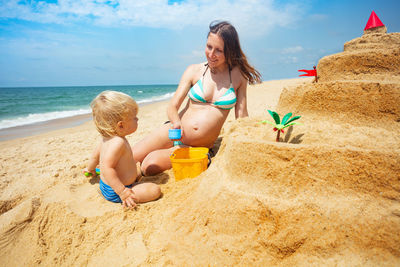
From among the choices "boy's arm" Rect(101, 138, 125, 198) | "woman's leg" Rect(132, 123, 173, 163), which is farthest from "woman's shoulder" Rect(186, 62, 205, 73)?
"boy's arm" Rect(101, 138, 125, 198)

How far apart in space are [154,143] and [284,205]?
1.96m

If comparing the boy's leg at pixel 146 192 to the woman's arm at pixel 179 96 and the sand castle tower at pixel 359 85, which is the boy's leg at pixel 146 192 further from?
the sand castle tower at pixel 359 85

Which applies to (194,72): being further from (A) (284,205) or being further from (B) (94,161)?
(A) (284,205)

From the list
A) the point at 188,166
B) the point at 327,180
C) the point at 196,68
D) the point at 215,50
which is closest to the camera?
the point at 327,180

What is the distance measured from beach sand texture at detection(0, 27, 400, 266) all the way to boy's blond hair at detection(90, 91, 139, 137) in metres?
0.77

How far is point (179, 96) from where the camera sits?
9.21 ft

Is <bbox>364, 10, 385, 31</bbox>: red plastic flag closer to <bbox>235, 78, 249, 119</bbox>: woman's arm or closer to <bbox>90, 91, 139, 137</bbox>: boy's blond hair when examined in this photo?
<bbox>235, 78, 249, 119</bbox>: woman's arm

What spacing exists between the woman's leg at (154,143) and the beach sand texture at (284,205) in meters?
0.81

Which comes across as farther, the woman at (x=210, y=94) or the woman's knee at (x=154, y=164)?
the woman's knee at (x=154, y=164)

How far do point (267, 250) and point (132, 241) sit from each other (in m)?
1.03

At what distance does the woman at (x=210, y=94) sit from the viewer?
2600mm

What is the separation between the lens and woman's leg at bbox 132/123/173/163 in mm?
2934

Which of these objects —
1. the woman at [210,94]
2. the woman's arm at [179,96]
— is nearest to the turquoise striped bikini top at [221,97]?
the woman at [210,94]

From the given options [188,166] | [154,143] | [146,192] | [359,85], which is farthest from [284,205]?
[154,143]
